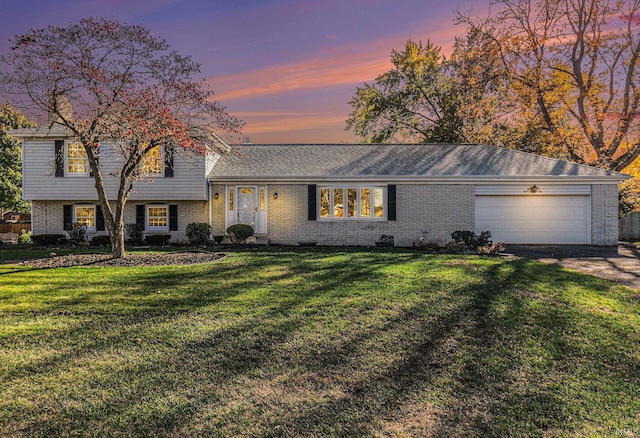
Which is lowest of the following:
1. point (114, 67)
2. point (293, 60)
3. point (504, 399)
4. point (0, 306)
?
point (504, 399)

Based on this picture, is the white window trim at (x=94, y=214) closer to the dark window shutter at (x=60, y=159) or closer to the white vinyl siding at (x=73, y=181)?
the white vinyl siding at (x=73, y=181)

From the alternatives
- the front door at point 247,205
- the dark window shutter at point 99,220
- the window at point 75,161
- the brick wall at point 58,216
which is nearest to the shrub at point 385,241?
the front door at point 247,205

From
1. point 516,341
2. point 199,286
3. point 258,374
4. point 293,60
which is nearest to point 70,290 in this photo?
point 199,286

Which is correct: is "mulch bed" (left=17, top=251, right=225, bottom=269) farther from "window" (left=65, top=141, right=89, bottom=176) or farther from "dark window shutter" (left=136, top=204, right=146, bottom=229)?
"window" (left=65, top=141, right=89, bottom=176)

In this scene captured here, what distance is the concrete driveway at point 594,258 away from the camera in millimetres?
9523

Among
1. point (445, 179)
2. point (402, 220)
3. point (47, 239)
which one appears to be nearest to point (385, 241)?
point (402, 220)

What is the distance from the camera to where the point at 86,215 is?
55.5 feet

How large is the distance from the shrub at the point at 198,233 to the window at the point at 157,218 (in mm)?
2088

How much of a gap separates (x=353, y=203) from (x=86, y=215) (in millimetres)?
11601

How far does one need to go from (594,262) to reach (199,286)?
36.2ft

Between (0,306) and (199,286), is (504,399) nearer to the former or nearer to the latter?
(199,286)

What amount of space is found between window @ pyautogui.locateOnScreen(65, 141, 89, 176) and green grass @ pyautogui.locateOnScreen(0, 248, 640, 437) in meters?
9.51

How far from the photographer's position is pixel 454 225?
15.8 meters

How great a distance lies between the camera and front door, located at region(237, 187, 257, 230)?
16.3m
